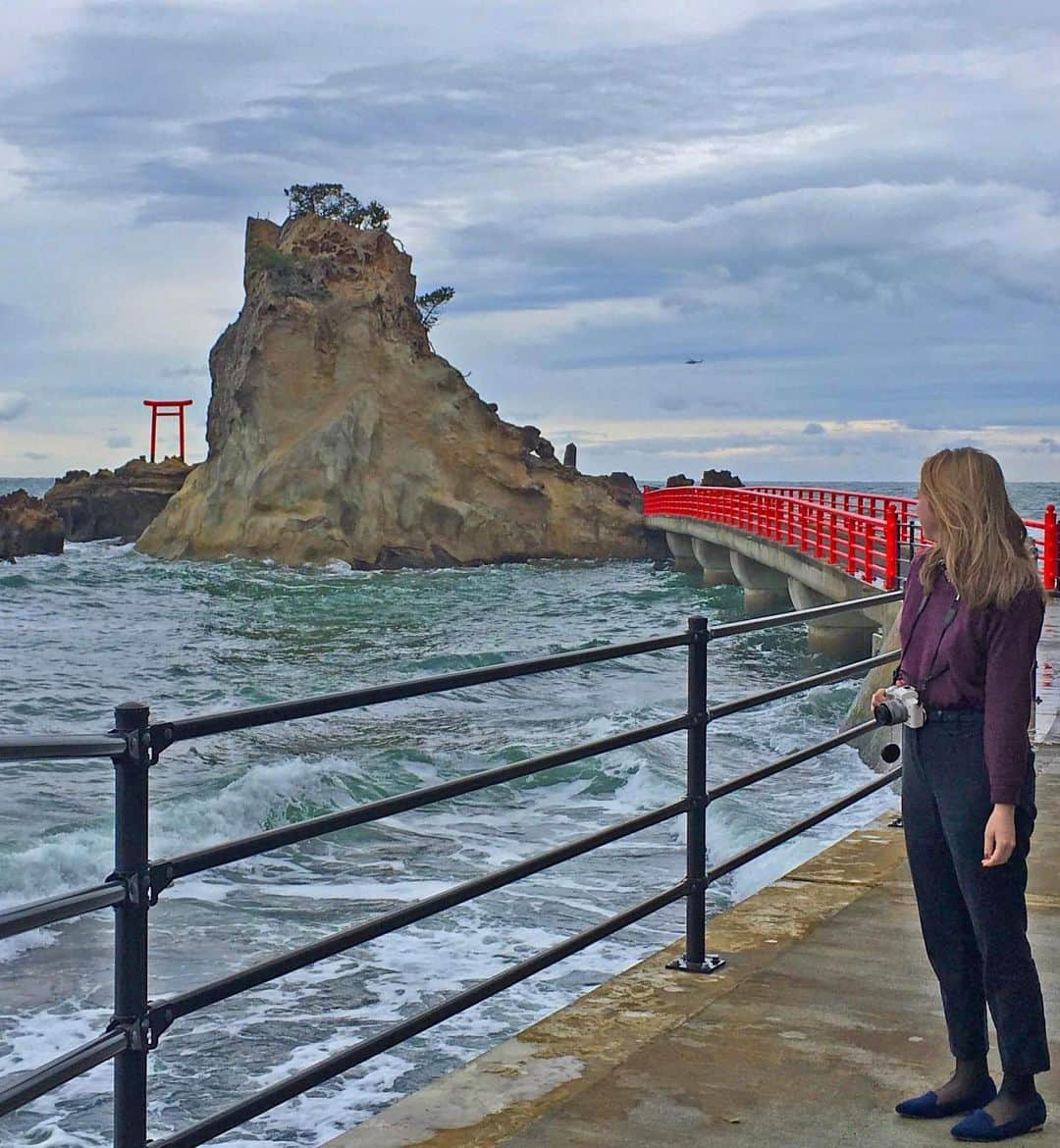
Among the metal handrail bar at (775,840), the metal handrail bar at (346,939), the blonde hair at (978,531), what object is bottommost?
the metal handrail bar at (775,840)

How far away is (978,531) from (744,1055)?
172 centimetres

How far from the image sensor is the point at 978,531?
3543 millimetres

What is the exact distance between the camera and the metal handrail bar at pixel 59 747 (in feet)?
9.26

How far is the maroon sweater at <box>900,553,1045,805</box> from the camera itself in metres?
3.49

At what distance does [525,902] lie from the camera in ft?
33.5

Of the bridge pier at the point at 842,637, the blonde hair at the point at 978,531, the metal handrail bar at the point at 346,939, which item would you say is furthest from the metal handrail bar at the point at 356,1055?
the bridge pier at the point at 842,637

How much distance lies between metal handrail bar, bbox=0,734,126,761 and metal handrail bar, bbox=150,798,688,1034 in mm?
590

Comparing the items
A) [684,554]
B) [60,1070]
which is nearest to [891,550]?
[60,1070]

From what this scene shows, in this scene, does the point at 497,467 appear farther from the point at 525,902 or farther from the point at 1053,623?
the point at 525,902

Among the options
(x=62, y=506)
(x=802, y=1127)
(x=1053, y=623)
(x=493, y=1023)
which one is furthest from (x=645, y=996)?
(x=62, y=506)

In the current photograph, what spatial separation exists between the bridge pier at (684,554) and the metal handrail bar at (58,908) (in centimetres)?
5329

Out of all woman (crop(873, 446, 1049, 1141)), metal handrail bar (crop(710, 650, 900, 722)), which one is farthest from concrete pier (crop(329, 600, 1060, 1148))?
metal handrail bar (crop(710, 650, 900, 722))

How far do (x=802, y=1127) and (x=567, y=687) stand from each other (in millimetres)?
20873

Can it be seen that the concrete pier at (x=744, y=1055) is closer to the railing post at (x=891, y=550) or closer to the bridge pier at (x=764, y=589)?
the railing post at (x=891, y=550)
